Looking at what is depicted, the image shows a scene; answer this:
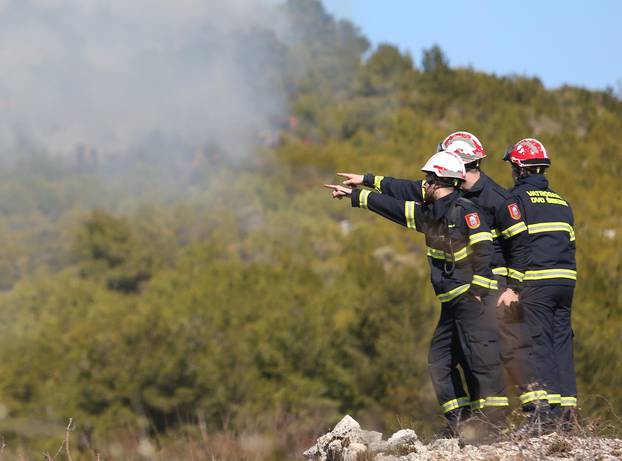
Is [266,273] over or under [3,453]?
under

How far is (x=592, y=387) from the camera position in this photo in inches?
923

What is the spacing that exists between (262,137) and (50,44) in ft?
141

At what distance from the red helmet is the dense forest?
1770mm

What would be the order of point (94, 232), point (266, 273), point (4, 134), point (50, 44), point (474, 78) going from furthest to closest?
1. point (50, 44)
2. point (4, 134)
3. point (474, 78)
4. point (94, 232)
5. point (266, 273)

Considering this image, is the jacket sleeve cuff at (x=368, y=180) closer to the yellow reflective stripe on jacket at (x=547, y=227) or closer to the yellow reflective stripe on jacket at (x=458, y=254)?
the yellow reflective stripe on jacket at (x=458, y=254)

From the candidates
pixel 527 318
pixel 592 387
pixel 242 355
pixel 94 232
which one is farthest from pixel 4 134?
pixel 527 318

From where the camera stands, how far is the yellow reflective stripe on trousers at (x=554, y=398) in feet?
23.3

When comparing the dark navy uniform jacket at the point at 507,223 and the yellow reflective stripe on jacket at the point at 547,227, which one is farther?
the yellow reflective stripe on jacket at the point at 547,227

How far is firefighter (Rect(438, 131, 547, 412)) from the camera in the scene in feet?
23.6

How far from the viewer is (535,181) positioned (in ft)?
24.7

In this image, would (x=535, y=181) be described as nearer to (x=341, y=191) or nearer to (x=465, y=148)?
(x=465, y=148)

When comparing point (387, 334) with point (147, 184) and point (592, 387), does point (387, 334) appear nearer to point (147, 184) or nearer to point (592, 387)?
point (592, 387)

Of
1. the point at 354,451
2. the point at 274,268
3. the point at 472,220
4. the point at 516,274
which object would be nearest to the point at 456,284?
the point at 472,220

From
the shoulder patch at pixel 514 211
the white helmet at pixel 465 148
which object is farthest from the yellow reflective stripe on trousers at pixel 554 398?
the white helmet at pixel 465 148
